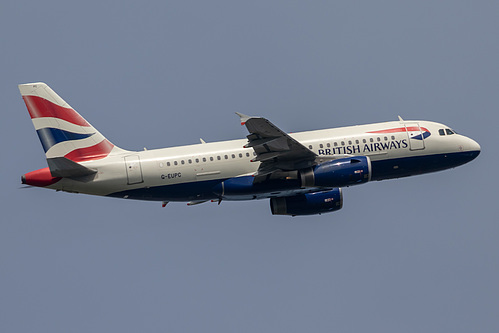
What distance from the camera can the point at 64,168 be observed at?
2421 inches

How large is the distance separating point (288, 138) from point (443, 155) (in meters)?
13.0

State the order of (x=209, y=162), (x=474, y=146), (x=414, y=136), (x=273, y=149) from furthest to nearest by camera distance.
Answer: (x=474, y=146), (x=414, y=136), (x=209, y=162), (x=273, y=149)

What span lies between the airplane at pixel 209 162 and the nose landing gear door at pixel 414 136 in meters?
0.36

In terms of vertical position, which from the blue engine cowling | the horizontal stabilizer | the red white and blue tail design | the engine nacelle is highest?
the red white and blue tail design

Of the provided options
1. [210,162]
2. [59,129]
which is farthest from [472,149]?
[59,129]

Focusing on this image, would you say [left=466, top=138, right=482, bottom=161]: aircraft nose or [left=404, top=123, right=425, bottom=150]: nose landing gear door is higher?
[left=404, top=123, right=425, bottom=150]: nose landing gear door

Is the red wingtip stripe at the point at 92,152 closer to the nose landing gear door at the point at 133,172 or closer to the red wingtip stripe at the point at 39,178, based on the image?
the nose landing gear door at the point at 133,172

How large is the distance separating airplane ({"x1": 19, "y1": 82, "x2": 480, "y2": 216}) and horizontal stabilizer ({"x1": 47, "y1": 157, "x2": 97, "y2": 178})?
0.07m

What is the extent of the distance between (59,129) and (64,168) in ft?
12.1

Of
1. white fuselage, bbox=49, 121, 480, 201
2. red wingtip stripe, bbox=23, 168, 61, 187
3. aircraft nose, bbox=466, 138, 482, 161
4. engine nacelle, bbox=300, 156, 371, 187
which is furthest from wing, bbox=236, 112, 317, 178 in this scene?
red wingtip stripe, bbox=23, 168, 61, 187

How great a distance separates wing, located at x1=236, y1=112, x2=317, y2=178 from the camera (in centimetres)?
6044

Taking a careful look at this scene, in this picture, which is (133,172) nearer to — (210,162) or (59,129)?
(210,162)

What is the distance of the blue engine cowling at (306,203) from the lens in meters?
67.4

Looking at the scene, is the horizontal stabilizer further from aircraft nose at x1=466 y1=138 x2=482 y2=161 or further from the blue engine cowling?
aircraft nose at x1=466 y1=138 x2=482 y2=161
